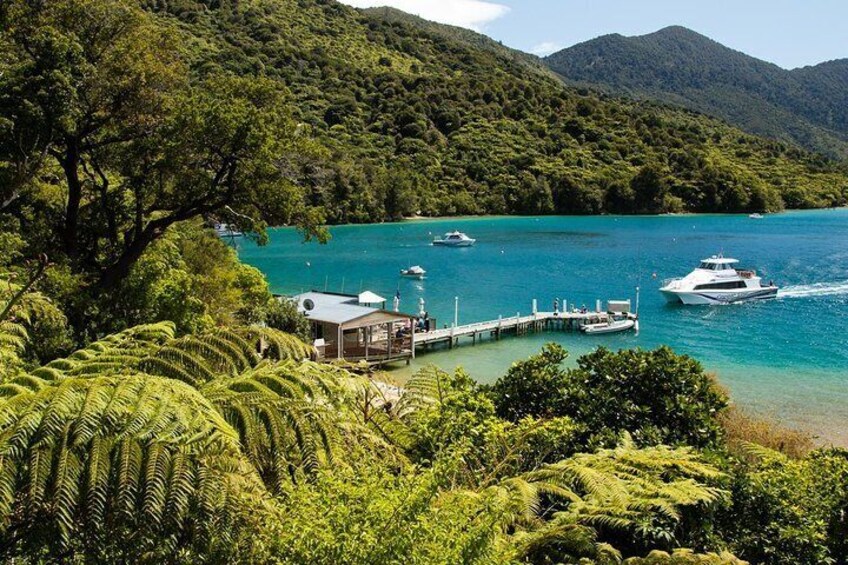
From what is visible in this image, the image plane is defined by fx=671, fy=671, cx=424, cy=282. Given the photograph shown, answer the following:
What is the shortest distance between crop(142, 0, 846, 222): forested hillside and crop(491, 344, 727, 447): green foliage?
76290 mm

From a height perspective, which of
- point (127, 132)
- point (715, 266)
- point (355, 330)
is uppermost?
point (127, 132)

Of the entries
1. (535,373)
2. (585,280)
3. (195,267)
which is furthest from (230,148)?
(585,280)

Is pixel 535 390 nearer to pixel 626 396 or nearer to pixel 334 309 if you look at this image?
pixel 626 396

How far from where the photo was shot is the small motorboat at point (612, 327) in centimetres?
3278

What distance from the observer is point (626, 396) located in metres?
7.95

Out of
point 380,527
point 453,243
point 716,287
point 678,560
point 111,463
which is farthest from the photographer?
point 453,243

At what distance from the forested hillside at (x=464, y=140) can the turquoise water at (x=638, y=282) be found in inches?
333

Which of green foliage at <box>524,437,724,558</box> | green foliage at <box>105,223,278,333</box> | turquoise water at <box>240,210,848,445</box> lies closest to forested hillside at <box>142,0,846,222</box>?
turquoise water at <box>240,210,848,445</box>

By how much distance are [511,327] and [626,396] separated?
81.8ft

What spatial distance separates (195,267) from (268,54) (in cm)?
10111

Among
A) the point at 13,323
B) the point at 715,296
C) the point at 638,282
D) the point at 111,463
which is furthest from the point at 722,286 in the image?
the point at 111,463

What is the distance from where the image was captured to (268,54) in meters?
112

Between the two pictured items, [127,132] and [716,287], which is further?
[716,287]

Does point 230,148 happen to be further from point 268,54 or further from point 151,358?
point 268,54
